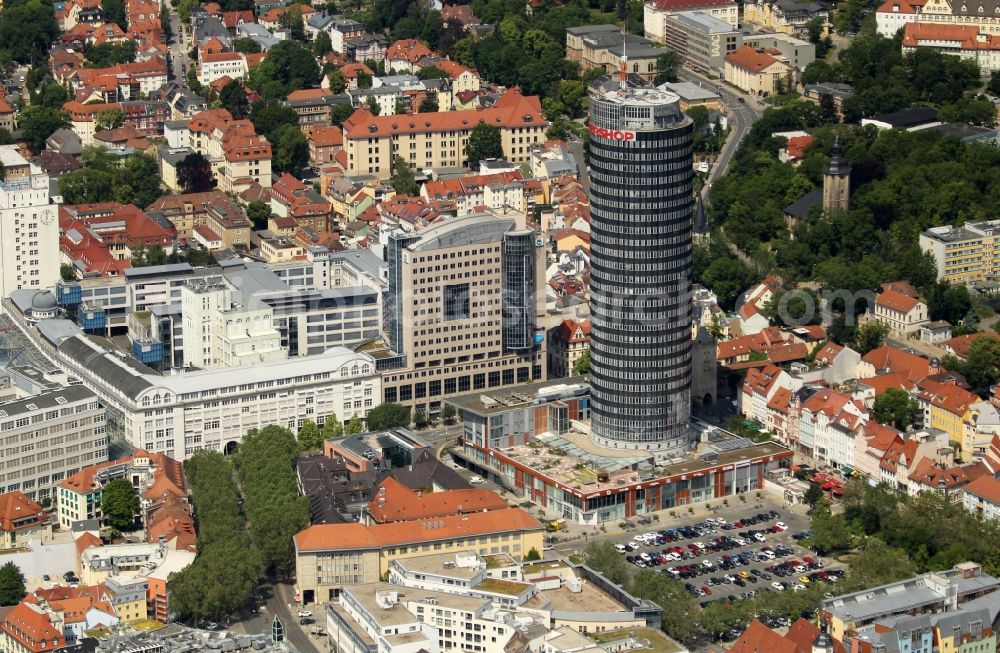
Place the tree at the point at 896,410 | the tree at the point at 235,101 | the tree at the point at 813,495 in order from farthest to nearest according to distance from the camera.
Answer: the tree at the point at 235,101 → the tree at the point at 896,410 → the tree at the point at 813,495

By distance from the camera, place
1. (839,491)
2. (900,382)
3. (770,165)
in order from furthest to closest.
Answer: (770,165) → (900,382) → (839,491)

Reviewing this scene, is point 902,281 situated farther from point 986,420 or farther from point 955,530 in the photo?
point 955,530

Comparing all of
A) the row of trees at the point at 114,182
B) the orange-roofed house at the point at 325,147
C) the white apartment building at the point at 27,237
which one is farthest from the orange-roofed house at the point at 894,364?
the row of trees at the point at 114,182

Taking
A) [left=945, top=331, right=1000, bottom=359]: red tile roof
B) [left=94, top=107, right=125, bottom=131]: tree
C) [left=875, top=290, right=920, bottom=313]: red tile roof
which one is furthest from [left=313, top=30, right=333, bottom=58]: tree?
[left=945, top=331, right=1000, bottom=359]: red tile roof

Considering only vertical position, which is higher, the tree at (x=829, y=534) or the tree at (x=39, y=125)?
the tree at (x=39, y=125)

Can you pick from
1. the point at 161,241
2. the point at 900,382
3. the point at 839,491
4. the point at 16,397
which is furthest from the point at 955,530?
the point at 161,241

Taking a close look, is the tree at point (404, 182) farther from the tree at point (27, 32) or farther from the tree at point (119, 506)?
the tree at point (119, 506)
